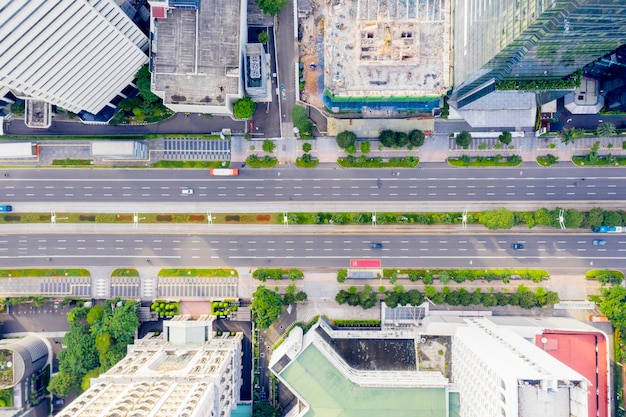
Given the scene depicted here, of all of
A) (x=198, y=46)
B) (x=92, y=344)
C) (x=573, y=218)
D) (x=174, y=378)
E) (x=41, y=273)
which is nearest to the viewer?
(x=174, y=378)

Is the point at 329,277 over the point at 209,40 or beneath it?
beneath

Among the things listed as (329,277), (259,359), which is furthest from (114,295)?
(329,277)

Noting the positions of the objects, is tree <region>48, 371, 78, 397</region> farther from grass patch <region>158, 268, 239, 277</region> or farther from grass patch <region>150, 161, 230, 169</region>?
grass patch <region>150, 161, 230, 169</region>

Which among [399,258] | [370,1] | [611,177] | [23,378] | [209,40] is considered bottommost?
[23,378]

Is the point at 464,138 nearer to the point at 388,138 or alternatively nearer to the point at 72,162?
the point at 388,138

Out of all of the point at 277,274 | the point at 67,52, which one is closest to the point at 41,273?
the point at 67,52

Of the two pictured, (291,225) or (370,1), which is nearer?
(370,1)

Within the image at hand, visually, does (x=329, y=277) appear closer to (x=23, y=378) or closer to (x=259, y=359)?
(x=259, y=359)
